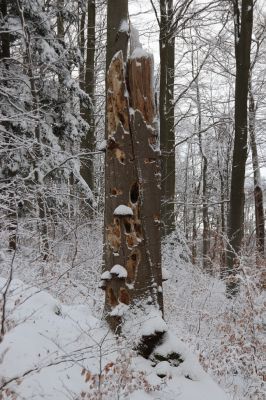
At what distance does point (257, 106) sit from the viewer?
15352 mm

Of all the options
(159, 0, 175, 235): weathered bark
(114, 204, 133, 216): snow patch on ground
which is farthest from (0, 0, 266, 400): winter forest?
(159, 0, 175, 235): weathered bark

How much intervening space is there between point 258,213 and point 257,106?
4.01 metres

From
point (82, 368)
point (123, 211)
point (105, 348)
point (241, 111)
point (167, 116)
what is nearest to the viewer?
point (82, 368)

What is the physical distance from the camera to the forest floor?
285 centimetres

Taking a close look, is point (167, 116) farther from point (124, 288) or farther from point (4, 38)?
point (124, 288)

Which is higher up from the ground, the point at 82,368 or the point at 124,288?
→ the point at 124,288

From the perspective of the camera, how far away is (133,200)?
3.92 metres

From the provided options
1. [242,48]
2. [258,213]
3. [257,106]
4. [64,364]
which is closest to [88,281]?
[64,364]

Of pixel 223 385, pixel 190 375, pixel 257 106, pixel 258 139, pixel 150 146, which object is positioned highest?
pixel 257 106

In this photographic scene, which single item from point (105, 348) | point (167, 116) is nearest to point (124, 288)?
point (105, 348)

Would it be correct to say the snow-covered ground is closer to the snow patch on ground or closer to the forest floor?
the forest floor

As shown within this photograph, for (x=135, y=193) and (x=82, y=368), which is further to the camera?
(x=135, y=193)

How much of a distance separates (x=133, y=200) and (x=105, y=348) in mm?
1354

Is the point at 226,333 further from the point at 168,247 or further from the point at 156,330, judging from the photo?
the point at 168,247
